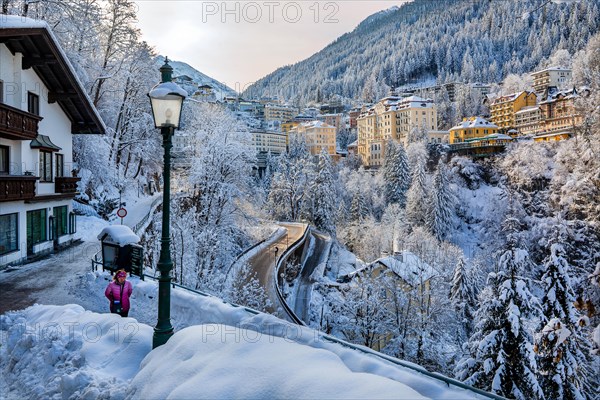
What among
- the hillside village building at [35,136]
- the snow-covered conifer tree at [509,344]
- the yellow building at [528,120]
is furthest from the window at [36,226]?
the yellow building at [528,120]

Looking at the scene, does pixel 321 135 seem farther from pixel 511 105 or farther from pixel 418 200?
pixel 418 200

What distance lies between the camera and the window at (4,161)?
16.6m

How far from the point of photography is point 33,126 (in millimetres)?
17328

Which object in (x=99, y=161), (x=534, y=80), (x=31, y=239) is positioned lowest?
(x=31, y=239)

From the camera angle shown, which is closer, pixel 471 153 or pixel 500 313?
pixel 500 313

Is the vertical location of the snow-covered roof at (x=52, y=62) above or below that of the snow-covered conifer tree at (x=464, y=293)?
above

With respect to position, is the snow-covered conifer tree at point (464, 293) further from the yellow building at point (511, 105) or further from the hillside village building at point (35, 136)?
the yellow building at point (511, 105)

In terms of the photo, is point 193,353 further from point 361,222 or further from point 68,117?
point 361,222

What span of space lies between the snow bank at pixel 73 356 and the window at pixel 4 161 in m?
11.1

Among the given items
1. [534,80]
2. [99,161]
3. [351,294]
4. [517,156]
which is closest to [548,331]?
[351,294]

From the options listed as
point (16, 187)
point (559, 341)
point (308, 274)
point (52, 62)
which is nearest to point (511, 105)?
point (308, 274)

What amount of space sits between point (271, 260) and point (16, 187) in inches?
877

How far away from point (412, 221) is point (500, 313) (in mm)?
51154

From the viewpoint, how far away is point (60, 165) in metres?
21.8
